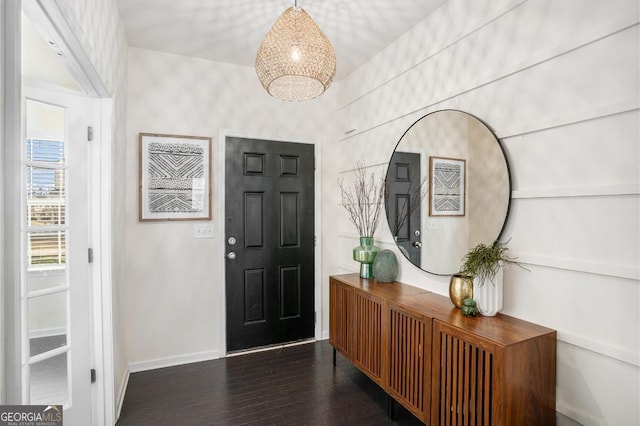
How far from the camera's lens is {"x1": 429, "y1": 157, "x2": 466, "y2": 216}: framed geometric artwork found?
2145 millimetres

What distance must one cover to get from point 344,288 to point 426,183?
104 cm

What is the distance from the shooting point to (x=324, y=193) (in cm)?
355

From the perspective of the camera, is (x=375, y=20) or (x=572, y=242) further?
(x=375, y=20)

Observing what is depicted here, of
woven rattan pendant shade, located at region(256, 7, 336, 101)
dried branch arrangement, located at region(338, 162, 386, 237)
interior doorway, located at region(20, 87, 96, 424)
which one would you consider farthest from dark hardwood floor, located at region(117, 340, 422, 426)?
woven rattan pendant shade, located at region(256, 7, 336, 101)

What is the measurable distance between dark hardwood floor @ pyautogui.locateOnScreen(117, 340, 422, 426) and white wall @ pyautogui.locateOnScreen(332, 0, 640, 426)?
3.61ft

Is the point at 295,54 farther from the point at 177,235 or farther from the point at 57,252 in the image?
the point at 177,235

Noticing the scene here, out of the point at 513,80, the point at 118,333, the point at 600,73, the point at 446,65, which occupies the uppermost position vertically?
the point at 446,65

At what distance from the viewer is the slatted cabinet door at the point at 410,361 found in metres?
1.87

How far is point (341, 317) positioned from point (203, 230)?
4.76 ft

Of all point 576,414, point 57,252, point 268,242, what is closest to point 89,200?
point 57,252

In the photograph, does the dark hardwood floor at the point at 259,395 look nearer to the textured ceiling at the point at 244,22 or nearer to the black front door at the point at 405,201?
the black front door at the point at 405,201

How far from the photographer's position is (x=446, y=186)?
2240 millimetres

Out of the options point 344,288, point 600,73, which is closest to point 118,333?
point 344,288

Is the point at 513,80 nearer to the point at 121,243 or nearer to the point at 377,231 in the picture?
the point at 377,231
